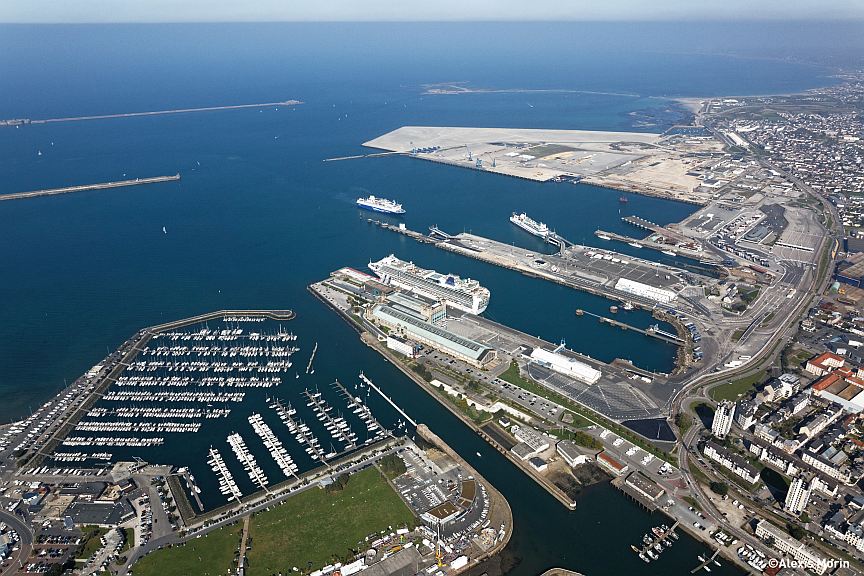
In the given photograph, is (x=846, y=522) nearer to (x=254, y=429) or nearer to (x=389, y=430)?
(x=389, y=430)

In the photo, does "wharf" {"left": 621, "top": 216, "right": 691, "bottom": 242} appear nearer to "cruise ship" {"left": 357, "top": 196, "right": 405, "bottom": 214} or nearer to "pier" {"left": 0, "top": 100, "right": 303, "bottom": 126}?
"cruise ship" {"left": 357, "top": 196, "right": 405, "bottom": 214}

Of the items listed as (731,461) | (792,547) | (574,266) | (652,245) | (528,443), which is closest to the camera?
(792,547)

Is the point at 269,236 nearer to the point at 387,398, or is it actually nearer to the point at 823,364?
the point at 387,398

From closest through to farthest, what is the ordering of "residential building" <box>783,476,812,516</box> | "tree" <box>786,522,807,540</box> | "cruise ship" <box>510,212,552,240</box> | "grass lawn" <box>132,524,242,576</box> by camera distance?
"grass lawn" <box>132,524,242,576</box> < "tree" <box>786,522,807,540</box> < "residential building" <box>783,476,812,516</box> < "cruise ship" <box>510,212,552,240</box>

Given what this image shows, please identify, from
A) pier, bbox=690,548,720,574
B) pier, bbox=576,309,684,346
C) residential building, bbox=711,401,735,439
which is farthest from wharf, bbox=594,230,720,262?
pier, bbox=690,548,720,574

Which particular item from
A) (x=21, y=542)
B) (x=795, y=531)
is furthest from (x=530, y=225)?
(x=21, y=542)

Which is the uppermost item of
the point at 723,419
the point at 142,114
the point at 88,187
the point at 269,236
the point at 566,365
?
the point at 142,114
